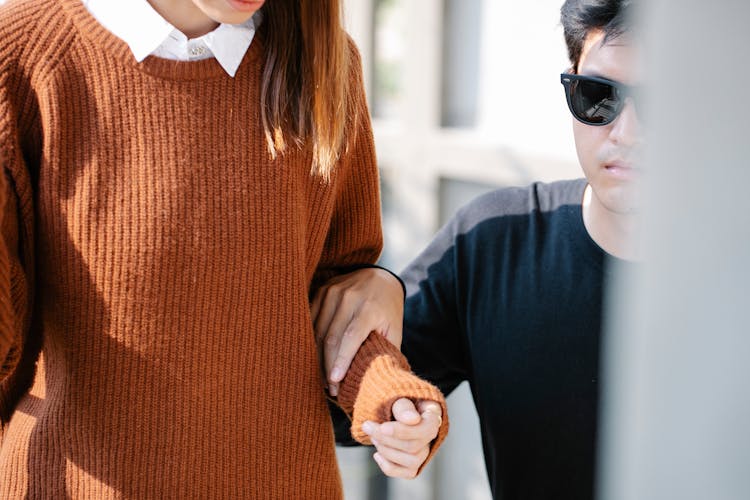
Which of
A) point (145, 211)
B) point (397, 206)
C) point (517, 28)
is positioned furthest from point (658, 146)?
point (397, 206)

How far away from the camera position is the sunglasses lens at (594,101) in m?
1.32

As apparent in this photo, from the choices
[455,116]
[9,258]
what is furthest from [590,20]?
[455,116]

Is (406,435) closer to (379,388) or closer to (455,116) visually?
(379,388)

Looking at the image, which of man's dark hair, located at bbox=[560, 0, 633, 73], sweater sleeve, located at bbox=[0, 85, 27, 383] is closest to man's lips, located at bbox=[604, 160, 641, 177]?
man's dark hair, located at bbox=[560, 0, 633, 73]

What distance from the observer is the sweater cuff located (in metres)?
1.11

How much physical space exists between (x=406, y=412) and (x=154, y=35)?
551 millimetres

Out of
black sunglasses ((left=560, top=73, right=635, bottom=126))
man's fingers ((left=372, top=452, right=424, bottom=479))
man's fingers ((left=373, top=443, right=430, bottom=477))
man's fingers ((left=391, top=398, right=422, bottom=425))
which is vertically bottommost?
man's fingers ((left=372, top=452, right=424, bottom=479))

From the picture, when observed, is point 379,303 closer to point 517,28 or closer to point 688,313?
point 688,313

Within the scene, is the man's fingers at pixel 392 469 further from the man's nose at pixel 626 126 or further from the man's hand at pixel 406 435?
the man's nose at pixel 626 126

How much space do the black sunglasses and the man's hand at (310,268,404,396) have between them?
396 mm

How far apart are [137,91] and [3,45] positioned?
0.51ft

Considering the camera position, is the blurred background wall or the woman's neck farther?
the blurred background wall

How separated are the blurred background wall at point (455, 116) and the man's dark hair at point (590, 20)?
0.66 metres

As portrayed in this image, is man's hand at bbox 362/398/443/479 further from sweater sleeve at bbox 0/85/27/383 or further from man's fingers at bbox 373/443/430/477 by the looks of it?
sweater sleeve at bbox 0/85/27/383
